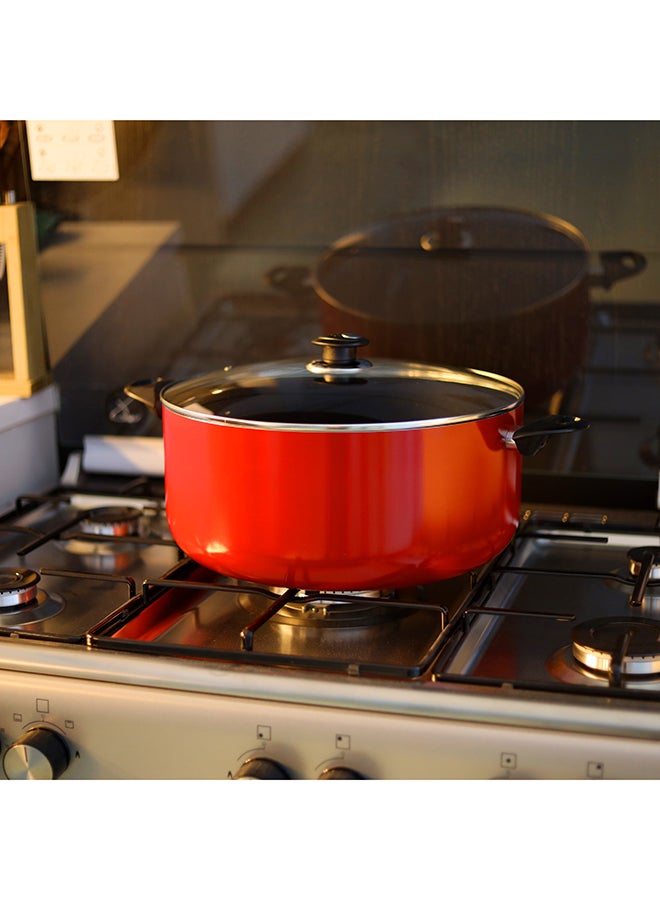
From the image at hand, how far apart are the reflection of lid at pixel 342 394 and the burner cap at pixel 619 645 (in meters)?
0.21

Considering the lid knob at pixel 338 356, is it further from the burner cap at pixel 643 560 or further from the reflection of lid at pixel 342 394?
the burner cap at pixel 643 560

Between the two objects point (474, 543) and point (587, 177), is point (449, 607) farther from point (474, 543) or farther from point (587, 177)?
point (587, 177)

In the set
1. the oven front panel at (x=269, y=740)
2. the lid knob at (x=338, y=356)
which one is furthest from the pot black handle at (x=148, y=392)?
the oven front panel at (x=269, y=740)

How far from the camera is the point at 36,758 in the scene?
96 centimetres

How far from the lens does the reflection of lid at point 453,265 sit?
133cm

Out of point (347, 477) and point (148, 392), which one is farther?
point (148, 392)

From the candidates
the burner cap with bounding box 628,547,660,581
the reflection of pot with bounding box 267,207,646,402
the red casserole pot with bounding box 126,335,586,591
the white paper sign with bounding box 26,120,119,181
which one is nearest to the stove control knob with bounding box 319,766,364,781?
the red casserole pot with bounding box 126,335,586,591

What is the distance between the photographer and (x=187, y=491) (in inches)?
41.5

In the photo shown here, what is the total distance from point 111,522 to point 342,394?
386mm

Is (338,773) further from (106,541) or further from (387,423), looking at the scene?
(106,541)

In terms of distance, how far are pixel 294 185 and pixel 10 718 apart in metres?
0.70

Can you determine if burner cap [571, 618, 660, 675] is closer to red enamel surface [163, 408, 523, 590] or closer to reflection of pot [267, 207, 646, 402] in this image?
red enamel surface [163, 408, 523, 590]

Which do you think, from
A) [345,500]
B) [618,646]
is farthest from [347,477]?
[618,646]
